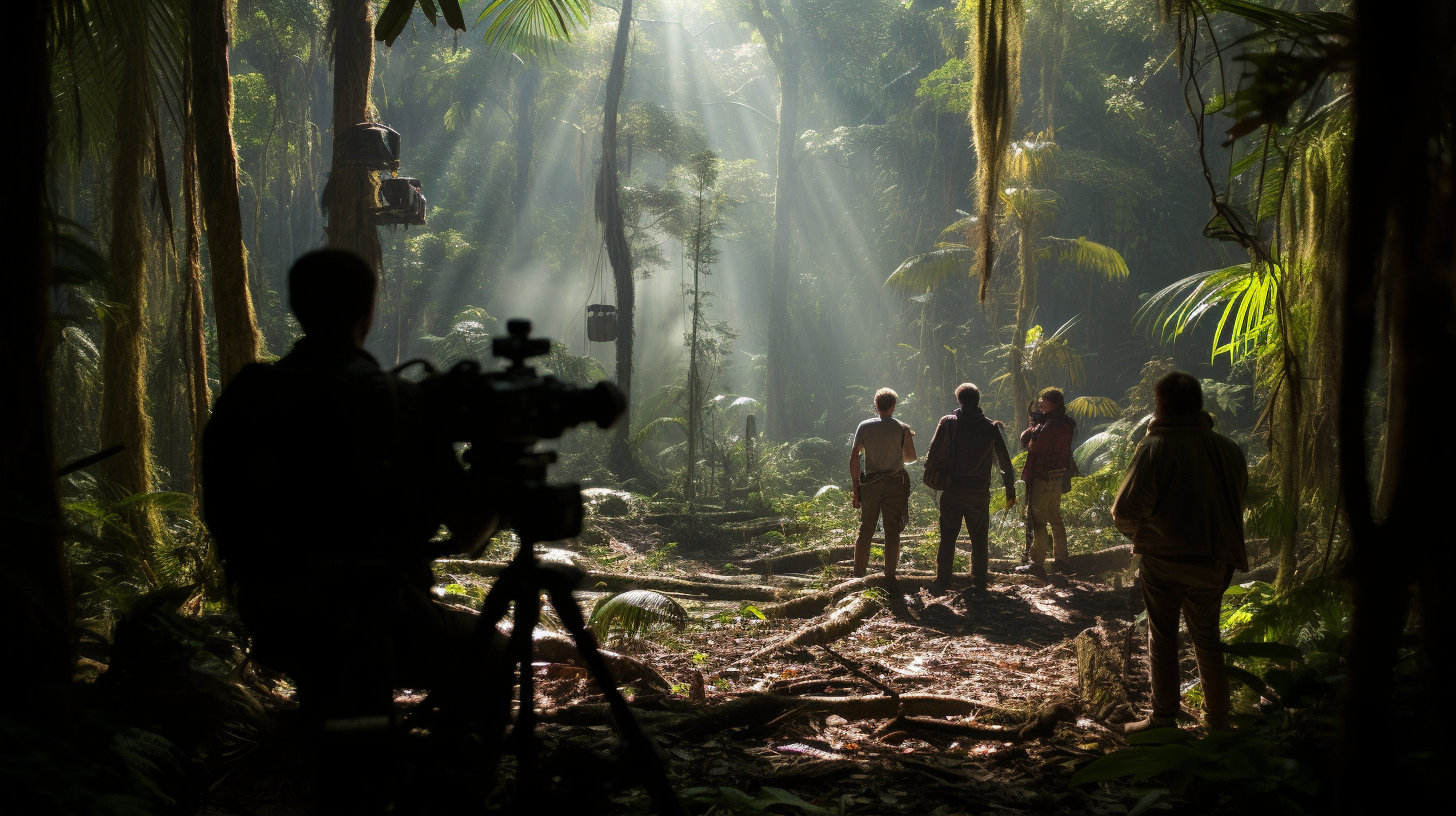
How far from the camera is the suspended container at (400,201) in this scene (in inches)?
316

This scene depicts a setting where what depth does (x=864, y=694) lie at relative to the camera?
4.70 meters

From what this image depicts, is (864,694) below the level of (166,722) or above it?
below

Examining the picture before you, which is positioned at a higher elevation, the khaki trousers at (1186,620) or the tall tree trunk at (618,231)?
the tall tree trunk at (618,231)

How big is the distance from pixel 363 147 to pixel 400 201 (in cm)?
57

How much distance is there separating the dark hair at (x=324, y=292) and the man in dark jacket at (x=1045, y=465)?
7.58m

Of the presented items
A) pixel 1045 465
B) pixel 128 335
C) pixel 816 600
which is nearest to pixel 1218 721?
pixel 816 600

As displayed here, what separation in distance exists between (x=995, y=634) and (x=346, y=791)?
19.2 feet

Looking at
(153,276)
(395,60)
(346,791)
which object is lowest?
(346,791)

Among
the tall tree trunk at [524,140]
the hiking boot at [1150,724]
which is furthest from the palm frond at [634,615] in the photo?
the tall tree trunk at [524,140]

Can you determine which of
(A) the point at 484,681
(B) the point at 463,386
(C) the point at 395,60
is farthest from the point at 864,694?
(C) the point at 395,60

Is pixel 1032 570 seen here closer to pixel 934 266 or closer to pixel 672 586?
pixel 672 586

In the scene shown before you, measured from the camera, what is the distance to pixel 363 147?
307 inches

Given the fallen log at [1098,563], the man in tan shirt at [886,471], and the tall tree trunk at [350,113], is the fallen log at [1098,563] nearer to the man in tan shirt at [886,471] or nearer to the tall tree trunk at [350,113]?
the man in tan shirt at [886,471]

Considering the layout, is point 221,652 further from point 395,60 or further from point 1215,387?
point 395,60
